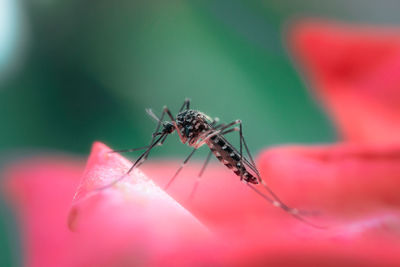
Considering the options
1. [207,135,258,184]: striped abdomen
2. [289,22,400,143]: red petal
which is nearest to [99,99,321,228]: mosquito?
[207,135,258,184]: striped abdomen

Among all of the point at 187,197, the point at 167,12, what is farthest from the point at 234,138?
the point at 167,12

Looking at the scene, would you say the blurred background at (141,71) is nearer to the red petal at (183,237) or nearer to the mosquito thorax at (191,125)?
the mosquito thorax at (191,125)

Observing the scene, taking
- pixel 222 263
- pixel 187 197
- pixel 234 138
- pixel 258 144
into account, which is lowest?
pixel 222 263

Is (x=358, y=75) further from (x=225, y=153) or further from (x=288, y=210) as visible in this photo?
(x=288, y=210)

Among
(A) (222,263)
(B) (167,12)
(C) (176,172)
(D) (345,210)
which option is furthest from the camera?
(B) (167,12)

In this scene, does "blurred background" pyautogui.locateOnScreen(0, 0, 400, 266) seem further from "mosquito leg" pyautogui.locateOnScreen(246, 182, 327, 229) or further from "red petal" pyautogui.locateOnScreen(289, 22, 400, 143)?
"mosquito leg" pyautogui.locateOnScreen(246, 182, 327, 229)

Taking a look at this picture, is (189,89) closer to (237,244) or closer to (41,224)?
(41,224)

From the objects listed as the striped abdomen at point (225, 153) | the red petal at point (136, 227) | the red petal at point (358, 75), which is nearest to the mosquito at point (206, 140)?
the striped abdomen at point (225, 153)
